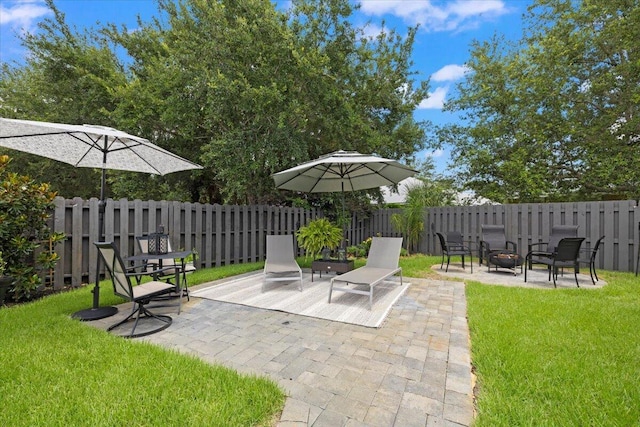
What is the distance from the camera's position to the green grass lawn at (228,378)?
6.28 ft

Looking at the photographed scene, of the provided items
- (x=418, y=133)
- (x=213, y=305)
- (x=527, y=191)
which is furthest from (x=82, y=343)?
(x=527, y=191)

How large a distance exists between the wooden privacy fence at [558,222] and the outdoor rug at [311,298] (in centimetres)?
562

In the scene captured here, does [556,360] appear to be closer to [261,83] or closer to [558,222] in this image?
[558,222]

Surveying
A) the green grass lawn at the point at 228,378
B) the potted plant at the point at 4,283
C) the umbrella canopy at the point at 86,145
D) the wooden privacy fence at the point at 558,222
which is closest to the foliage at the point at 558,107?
the wooden privacy fence at the point at 558,222

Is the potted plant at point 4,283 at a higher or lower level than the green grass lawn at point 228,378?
higher

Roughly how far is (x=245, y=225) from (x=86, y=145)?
4.63 metres

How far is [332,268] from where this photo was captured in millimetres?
6145

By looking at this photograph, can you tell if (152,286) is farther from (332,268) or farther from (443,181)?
(443,181)

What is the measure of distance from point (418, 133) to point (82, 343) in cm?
1163

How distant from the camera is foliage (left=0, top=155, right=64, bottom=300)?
417 cm

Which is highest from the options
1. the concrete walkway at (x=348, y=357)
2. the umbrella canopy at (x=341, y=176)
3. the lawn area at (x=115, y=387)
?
the umbrella canopy at (x=341, y=176)

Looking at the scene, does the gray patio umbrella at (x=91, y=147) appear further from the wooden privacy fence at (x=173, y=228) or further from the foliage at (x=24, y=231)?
the wooden privacy fence at (x=173, y=228)

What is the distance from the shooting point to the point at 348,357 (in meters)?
2.79

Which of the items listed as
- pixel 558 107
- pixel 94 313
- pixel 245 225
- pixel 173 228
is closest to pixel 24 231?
pixel 94 313
